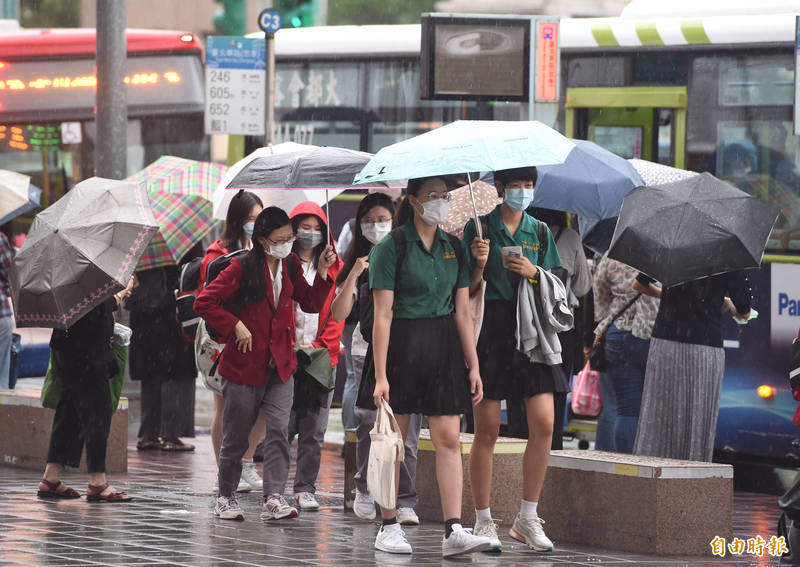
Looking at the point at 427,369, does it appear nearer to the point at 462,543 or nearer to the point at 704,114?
the point at 462,543

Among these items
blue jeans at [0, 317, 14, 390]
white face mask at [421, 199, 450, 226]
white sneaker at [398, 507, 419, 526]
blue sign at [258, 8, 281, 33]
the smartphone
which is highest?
blue sign at [258, 8, 281, 33]

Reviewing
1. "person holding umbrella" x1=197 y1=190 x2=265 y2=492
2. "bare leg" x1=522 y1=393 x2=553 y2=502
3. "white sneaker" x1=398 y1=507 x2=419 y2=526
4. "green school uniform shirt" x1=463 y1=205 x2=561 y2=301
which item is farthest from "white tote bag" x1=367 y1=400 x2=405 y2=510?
"person holding umbrella" x1=197 y1=190 x2=265 y2=492

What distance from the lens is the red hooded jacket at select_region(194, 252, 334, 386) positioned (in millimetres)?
9086

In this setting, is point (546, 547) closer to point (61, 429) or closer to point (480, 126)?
point (480, 126)

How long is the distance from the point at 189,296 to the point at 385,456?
333 cm

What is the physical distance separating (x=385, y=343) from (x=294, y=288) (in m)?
1.36

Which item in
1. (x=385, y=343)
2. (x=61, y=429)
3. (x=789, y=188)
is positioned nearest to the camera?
(x=385, y=343)

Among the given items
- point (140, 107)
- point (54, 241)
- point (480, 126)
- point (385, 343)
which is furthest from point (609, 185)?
point (140, 107)

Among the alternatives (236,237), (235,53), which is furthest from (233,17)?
(236,237)

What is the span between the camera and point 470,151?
8117 mm

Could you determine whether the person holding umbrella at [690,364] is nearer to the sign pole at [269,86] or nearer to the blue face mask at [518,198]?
the blue face mask at [518,198]

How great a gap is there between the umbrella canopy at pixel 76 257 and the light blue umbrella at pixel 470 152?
194cm

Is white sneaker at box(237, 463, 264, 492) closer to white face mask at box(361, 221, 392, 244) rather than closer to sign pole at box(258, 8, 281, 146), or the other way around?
white face mask at box(361, 221, 392, 244)

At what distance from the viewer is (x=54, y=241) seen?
9.68 metres
